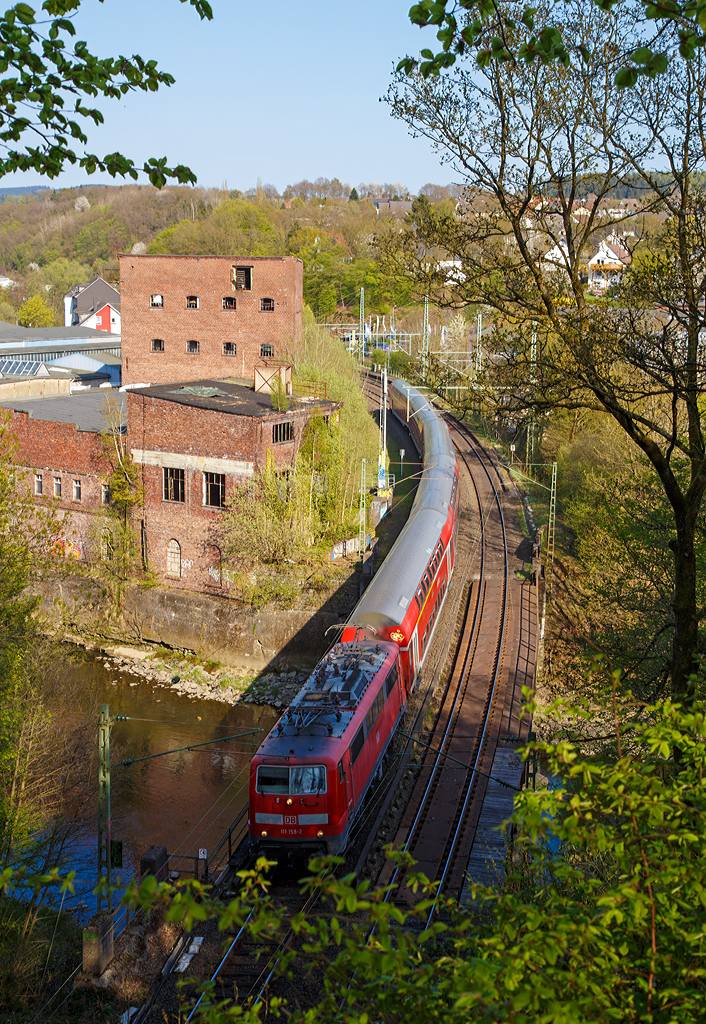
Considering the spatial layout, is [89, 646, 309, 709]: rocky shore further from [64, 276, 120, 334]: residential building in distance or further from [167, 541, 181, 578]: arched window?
[64, 276, 120, 334]: residential building in distance

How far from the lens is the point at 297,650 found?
83.6ft

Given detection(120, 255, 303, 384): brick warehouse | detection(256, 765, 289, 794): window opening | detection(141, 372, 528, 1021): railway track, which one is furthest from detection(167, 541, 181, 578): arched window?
detection(256, 765, 289, 794): window opening

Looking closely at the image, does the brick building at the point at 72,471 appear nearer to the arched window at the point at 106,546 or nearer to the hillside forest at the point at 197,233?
the arched window at the point at 106,546

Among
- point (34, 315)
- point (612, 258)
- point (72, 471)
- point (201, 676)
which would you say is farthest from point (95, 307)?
point (612, 258)

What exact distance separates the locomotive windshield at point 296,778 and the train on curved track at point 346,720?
0.05 ft

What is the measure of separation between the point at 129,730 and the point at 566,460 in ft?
65.9

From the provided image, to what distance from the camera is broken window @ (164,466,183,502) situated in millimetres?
27159

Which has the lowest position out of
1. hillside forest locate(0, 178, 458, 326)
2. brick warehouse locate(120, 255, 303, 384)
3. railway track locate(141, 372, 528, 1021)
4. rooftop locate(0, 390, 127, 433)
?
railway track locate(141, 372, 528, 1021)

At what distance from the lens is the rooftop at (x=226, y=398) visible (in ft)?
86.3

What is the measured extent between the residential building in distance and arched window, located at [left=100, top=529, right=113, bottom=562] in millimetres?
55420

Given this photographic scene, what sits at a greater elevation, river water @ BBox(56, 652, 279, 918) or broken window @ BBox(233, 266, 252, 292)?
broken window @ BBox(233, 266, 252, 292)

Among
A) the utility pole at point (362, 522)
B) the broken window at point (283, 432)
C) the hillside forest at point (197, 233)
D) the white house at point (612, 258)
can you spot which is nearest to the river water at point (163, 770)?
the utility pole at point (362, 522)

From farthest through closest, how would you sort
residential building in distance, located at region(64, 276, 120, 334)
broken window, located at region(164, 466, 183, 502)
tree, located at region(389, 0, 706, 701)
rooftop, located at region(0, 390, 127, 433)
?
1. residential building in distance, located at region(64, 276, 120, 334)
2. rooftop, located at region(0, 390, 127, 433)
3. broken window, located at region(164, 466, 183, 502)
4. tree, located at region(389, 0, 706, 701)

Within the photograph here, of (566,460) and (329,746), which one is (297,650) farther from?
(566,460)
